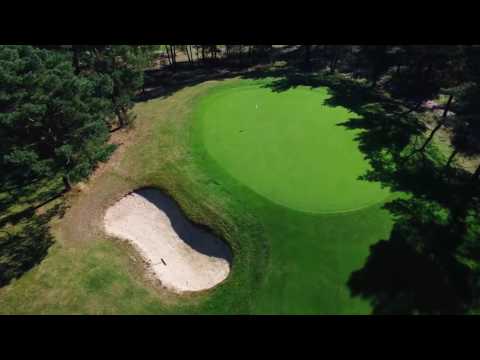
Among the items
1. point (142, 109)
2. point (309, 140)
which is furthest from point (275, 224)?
point (142, 109)

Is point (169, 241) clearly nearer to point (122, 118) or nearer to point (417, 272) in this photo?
point (417, 272)

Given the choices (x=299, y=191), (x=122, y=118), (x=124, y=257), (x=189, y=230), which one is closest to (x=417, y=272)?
(x=299, y=191)

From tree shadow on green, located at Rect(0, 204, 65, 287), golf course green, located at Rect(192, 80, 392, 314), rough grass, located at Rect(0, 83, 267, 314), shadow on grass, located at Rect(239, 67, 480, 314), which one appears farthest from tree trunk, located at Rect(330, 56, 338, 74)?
tree shadow on green, located at Rect(0, 204, 65, 287)

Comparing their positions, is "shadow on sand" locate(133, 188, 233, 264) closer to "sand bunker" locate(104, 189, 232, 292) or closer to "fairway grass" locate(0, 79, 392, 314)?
"sand bunker" locate(104, 189, 232, 292)

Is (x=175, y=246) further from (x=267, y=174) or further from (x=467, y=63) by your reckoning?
(x=467, y=63)

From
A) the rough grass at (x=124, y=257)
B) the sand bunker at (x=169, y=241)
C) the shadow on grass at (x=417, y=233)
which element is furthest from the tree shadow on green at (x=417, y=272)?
the sand bunker at (x=169, y=241)
